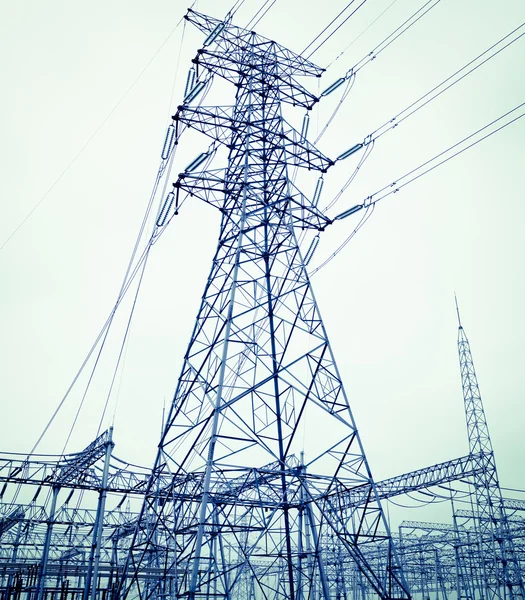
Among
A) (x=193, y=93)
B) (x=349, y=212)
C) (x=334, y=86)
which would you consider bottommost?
(x=349, y=212)

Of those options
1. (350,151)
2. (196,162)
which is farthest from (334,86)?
(196,162)

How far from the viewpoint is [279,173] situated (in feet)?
52.4

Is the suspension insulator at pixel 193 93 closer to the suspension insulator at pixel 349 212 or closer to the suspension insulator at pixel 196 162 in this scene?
the suspension insulator at pixel 196 162

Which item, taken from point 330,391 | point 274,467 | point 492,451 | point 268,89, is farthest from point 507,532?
point 268,89

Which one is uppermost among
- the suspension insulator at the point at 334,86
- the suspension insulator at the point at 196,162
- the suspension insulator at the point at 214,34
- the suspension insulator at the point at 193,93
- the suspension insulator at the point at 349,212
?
the suspension insulator at the point at 214,34

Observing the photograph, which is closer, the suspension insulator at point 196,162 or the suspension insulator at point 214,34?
the suspension insulator at point 196,162

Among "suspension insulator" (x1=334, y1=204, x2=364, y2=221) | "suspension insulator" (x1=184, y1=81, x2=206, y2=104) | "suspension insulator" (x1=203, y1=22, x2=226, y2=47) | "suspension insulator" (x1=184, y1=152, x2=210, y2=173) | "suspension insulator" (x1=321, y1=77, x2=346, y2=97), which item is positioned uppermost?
"suspension insulator" (x1=203, y1=22, x2=226, y2=47)

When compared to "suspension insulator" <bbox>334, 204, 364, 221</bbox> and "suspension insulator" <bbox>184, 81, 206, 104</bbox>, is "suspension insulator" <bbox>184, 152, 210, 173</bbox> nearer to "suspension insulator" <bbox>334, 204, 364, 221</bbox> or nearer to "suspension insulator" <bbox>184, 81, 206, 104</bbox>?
"suspension insulator" <bbox>184, 81, 206, 104</bbox>

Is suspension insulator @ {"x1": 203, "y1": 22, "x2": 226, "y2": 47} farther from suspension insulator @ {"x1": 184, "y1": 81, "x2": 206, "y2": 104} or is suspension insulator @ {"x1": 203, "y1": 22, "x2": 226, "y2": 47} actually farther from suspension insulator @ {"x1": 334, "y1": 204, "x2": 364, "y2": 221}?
suspension insulator @ {"x1": 334, "y1": 204, "x2": 364, "y2": 221}

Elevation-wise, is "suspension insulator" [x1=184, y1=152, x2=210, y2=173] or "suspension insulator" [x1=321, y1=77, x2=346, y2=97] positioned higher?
"suspension insulator" [x1=321, y1=77, x2=346, y2=97]

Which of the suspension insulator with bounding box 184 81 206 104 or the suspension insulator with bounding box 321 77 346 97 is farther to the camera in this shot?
the suspension insulator with bounding box 321 77 346 97

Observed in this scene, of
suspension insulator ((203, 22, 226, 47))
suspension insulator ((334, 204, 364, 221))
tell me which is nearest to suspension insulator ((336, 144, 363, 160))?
suspension insulator ((334, 204, 364, 221))

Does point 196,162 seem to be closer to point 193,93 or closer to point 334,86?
point 193,93

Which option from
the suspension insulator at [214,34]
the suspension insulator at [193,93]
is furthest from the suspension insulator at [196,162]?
the suspension insulator at [214,34]
